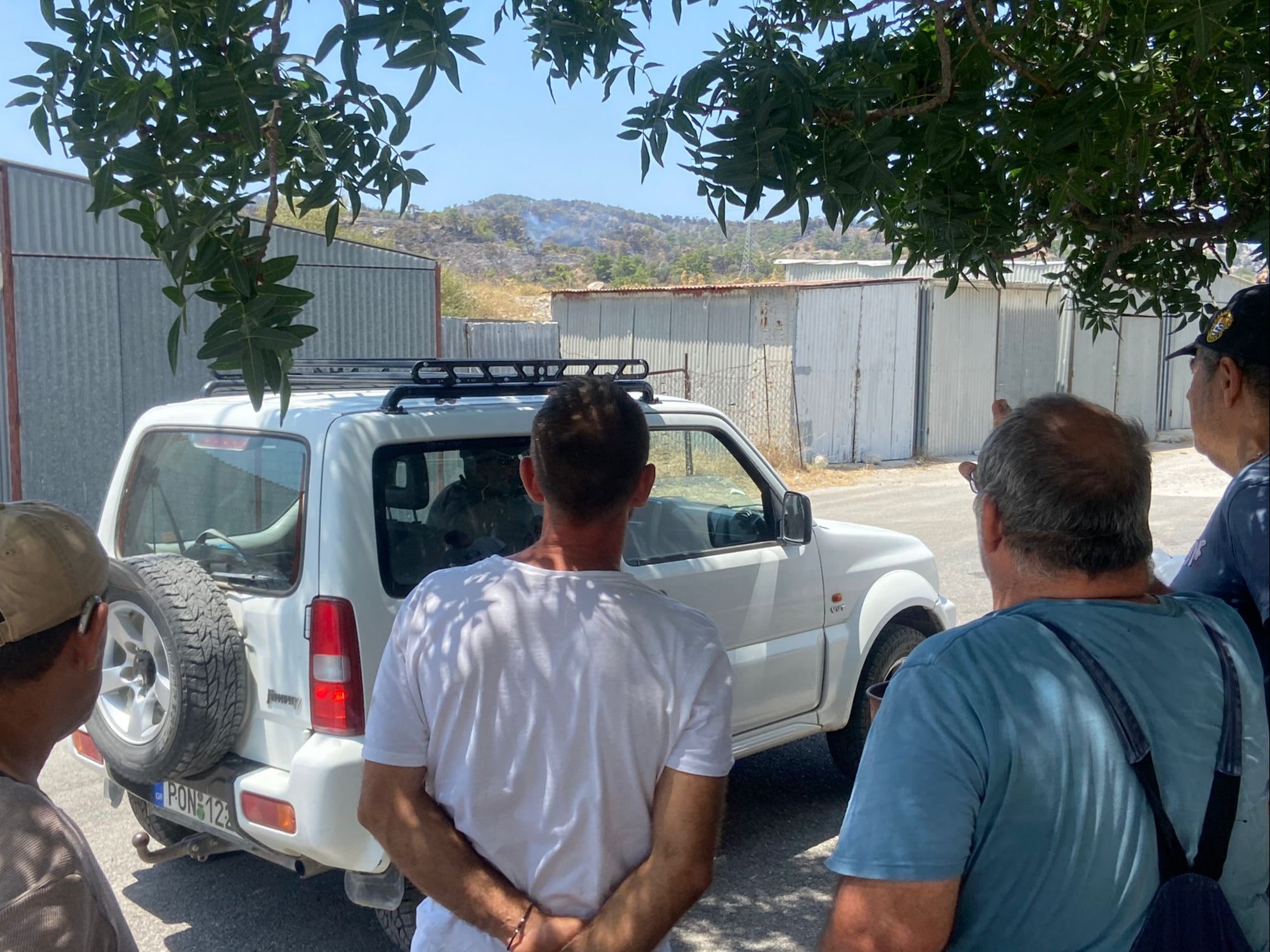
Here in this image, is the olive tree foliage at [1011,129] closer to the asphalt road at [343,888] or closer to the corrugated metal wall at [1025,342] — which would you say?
the asphalt road at [343,888]

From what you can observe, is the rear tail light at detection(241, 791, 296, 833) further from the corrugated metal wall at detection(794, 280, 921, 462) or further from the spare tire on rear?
the corrugated metal wall at detection(794, 280, 921, 462)

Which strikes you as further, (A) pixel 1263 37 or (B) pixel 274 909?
(B) pixel 274 909

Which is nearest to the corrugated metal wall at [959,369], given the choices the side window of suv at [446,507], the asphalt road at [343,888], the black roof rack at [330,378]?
the asphalt road at [343,888]

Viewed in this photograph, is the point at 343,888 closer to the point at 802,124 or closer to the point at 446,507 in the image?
the point at 446,507

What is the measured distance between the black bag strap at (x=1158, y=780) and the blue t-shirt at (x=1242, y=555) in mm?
387

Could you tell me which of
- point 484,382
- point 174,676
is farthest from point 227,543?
point 484,382

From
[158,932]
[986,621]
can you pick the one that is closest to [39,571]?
[986,621]

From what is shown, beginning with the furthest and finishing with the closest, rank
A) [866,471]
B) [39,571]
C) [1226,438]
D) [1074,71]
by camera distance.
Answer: [866,471] < [1074,71] < [1226,438] < [39,571]

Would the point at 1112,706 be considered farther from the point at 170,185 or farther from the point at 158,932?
the point at 158,932

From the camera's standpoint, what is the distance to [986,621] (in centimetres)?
165

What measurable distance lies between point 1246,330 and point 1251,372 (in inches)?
3.4

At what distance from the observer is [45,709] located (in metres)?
1.68

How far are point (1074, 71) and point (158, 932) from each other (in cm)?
414

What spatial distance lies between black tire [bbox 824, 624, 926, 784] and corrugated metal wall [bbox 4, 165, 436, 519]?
7.96m
